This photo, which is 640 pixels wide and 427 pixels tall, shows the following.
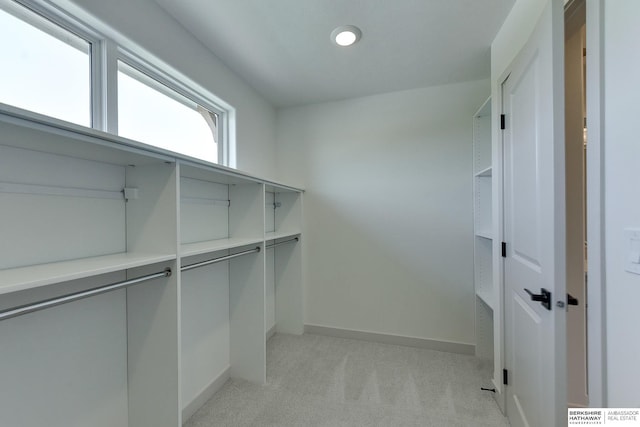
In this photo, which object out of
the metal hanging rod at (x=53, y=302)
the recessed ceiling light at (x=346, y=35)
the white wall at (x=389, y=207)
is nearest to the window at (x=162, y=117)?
the metal hanging rod at (x=53, y=302)

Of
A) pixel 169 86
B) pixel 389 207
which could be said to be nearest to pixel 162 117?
pixel 169 86

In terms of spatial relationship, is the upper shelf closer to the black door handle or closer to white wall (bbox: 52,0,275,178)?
white wall (bbox: 52,0,275,178)

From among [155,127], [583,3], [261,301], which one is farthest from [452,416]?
[155,127]

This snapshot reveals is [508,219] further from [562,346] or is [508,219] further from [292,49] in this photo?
[292,49]

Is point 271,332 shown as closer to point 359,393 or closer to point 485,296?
point 359,393

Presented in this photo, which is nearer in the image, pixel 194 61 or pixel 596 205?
pixel 596 205

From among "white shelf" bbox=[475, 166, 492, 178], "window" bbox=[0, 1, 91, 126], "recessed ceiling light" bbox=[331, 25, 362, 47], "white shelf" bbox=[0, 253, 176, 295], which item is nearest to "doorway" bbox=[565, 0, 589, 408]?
"white shelf" bbox=[475, 166, 492, 178]

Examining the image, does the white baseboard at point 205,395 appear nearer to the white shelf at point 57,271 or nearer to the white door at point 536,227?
the white shelf at point 57,271

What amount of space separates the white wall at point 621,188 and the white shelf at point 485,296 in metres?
1.28

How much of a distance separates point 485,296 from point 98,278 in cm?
270

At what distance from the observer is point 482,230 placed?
7.43 ft

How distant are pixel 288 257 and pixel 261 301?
35.9 inches

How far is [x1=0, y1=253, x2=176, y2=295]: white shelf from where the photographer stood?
2.29 feet

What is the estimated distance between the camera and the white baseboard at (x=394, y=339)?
237cm
